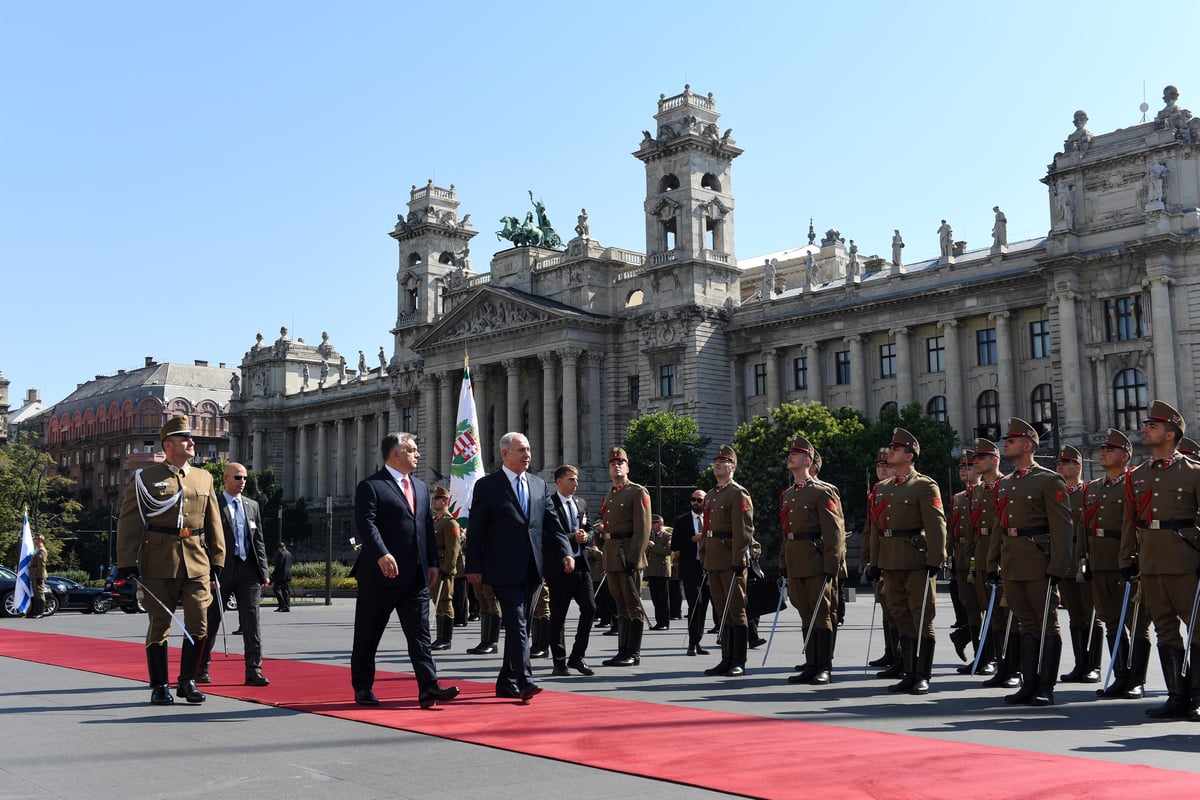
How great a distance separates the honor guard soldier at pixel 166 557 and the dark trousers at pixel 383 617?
157 centimetres

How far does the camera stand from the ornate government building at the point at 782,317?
2018 inches

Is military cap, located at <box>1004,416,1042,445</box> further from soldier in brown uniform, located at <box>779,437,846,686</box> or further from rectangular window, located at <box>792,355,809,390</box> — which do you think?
rectangular window, located at <box>792,355,809,390</box>

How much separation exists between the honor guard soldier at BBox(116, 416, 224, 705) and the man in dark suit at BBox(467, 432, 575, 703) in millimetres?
2565

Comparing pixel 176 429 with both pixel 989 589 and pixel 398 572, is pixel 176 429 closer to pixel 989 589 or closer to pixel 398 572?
pixel 398 572

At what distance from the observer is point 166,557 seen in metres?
11.4

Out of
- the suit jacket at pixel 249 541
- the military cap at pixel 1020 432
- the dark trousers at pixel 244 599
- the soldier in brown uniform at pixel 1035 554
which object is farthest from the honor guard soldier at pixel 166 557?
the military cap at pixel 1020 432

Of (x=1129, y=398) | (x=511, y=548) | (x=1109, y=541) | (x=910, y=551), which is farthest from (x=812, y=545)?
(x=1129, y=398)

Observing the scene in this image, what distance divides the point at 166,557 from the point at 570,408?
60137mm

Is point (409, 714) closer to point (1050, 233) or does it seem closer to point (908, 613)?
point (908, 613)

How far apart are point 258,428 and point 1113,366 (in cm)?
7559

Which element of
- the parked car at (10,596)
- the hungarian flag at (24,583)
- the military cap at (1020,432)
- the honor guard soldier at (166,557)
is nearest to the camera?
the honor guard soldier at (166,557)

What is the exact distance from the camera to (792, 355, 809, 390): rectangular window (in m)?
67.2

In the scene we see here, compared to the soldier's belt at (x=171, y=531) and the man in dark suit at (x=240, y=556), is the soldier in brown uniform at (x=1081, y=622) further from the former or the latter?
the soldier's belt at (x=171, y=531)

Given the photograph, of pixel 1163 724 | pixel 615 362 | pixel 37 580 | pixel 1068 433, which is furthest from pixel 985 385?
pixel 1163 724
